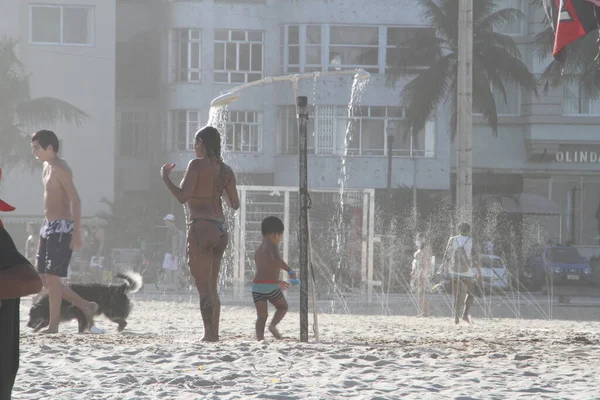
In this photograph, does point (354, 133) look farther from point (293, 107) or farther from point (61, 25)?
point (61, 25)

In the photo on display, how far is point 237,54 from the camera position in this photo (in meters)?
42.8

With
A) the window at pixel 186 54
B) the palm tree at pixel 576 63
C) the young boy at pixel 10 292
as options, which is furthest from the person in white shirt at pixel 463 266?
the window at pixel 186 54

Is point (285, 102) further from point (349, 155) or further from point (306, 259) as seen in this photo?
point (306, 259)

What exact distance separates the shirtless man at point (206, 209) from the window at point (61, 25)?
115 ft

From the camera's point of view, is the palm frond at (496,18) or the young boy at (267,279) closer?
the young boy at (267,279)

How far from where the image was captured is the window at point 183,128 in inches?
1700

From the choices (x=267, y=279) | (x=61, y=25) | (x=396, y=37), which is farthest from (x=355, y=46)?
(x=267, y=279)

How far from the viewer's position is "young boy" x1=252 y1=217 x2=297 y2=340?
34.0 feet

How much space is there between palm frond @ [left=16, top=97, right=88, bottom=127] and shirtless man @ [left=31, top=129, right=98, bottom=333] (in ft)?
102

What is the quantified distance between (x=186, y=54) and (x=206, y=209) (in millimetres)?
34482

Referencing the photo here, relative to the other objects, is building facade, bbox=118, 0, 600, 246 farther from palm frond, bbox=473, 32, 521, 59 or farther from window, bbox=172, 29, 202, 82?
palm frond, bbox=473, 32, 521, 59

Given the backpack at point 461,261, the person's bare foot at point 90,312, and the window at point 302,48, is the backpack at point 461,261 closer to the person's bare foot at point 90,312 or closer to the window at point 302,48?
the person's bare foot at point 90,312

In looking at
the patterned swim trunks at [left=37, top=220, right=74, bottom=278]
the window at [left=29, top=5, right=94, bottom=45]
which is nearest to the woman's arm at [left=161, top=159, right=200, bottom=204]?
the patterned swim trunks at [left=37, top=220, right=74, bottom=278]

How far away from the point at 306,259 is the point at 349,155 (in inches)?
1284
